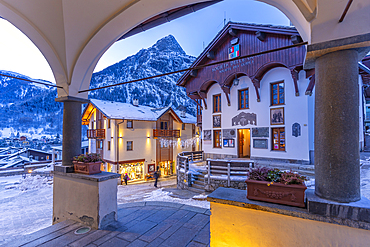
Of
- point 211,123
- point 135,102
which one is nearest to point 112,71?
point 135,102

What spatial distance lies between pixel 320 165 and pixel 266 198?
2.35ft

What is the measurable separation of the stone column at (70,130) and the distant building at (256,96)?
9193 mm

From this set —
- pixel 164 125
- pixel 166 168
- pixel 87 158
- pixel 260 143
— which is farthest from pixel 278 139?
pixel 166 168

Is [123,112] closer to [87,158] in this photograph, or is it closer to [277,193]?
[87,158]

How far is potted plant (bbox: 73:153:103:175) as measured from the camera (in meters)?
4.13

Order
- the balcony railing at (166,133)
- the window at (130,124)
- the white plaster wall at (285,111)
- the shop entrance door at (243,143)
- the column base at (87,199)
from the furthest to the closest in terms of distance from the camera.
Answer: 1. the balcony railing at (166,133)
2. the window at (130,124)
3. the shop entrance door at (243,143)
4. the white plaster wall at (285,111)
5. the column base at (87,199)

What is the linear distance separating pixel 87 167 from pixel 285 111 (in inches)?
394

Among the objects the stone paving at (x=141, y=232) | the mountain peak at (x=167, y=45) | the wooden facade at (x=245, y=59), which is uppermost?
the mountain peak at (x=167, y=45)

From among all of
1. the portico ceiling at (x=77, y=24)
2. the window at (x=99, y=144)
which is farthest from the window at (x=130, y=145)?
the portico ceiling at (x=77, y=24)

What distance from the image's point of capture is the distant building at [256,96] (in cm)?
973

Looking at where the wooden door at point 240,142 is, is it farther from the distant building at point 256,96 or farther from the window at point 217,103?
the window at point 217,103

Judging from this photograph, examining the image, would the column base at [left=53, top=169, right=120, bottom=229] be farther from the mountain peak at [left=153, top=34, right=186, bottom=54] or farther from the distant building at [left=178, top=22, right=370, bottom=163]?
the mountain peak at [left=153, top=34, right=186, bottom=54]

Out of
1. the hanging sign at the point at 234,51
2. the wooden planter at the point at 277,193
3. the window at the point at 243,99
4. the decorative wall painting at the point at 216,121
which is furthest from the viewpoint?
the decorative wall painting at the point at 216,121

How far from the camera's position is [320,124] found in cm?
218
